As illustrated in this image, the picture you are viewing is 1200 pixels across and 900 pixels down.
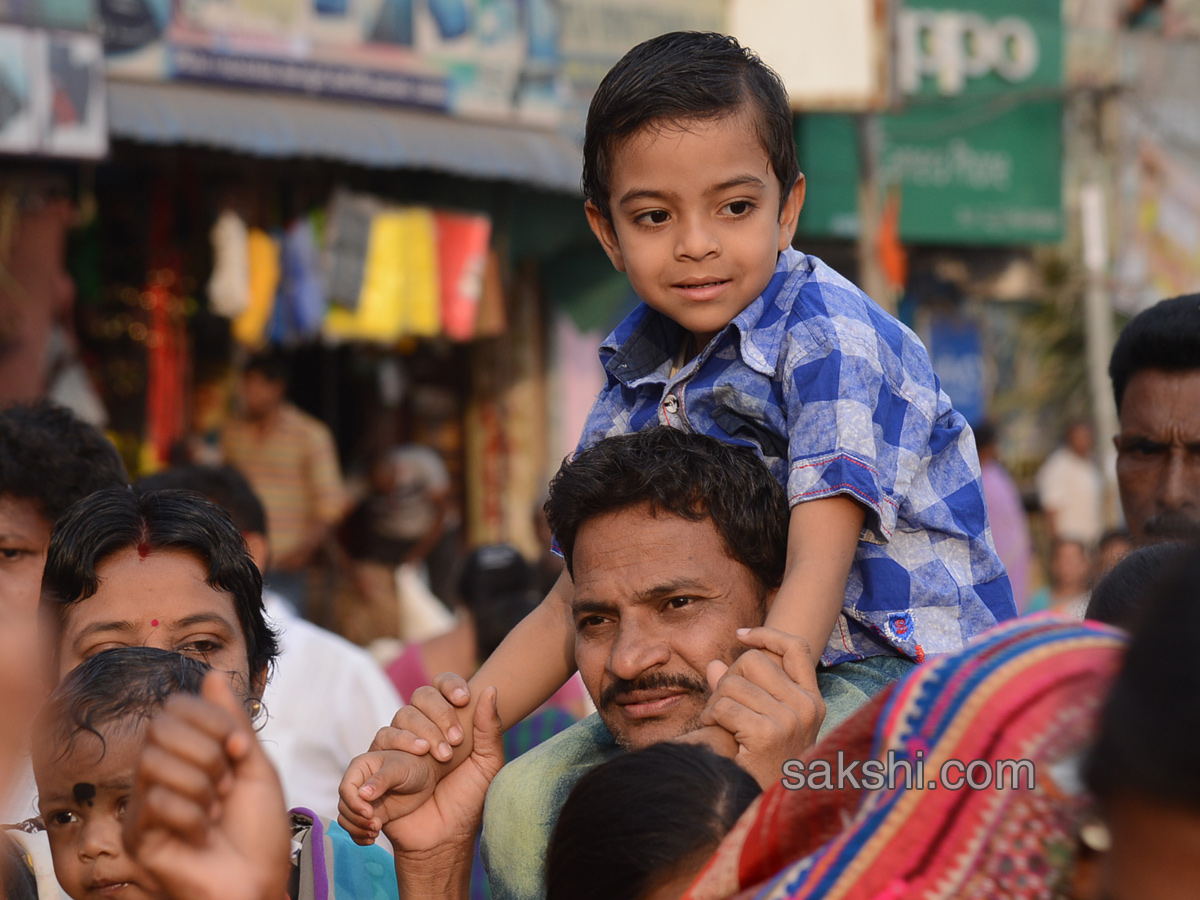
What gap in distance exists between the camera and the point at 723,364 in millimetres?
2615

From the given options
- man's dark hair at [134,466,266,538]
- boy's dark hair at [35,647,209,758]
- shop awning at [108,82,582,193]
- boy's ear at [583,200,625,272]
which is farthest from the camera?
shop awning at [108,82,582,193]

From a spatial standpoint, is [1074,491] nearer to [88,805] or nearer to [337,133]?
[337,133]

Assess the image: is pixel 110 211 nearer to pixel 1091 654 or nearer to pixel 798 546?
pixel 798 546

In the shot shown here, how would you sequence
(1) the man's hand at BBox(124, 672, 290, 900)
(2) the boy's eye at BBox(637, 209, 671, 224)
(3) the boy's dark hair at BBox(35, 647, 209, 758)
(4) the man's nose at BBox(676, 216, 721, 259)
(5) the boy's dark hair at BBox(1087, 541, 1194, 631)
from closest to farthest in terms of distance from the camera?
(1) the man's hand at BBox(124, 672, 290, 900)
(3) the boy's dark hair at BBox(35, 647, 209, 758)
(5) the boy's dark hair at BBox(1087, 541, 1194, 631)
(4) the man's nose at BBox(676, 216, 721, 259)
(2) the boy's eye at BBox(637, 209, 671, 224)

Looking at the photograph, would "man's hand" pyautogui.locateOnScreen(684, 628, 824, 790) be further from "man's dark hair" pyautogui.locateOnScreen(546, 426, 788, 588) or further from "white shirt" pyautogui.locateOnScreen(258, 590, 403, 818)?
"white shirt" pyautogui.locateOnScreen(258, 590, 403, 818)

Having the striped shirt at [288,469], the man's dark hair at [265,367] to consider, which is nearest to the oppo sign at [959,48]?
the man's dark hair at [265,367]

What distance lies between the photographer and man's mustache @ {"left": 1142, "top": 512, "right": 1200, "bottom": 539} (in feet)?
10.0

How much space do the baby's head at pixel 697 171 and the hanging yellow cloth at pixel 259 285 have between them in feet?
18.8

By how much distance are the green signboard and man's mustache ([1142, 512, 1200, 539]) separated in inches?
405

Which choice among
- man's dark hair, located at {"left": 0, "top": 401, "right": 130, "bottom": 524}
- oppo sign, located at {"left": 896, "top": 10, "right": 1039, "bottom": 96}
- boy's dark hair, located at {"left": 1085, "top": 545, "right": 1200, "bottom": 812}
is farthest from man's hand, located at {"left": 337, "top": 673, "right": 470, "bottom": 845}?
oppo sign, located at {"left": 896, "top": 10, "right": 1039, "bottom": 96}

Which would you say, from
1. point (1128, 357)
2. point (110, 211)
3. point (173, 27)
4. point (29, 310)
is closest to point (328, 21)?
point (173, 27)

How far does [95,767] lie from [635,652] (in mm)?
842

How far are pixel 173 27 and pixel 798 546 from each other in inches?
250

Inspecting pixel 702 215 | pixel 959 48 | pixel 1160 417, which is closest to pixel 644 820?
pixel 702 215
